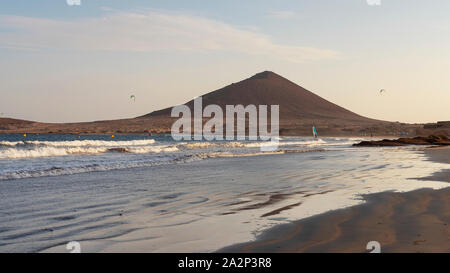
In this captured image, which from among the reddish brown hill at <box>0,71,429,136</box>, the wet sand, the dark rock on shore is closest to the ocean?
the wet sand

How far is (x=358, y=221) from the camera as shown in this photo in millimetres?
7234

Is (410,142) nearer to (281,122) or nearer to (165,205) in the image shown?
(165,205)

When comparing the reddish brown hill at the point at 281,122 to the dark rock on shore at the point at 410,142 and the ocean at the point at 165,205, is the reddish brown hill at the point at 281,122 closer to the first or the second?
the dark rock on shore at the point at 410,142

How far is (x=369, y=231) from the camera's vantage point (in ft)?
21.2

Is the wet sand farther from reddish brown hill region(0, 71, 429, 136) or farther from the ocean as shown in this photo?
reddish brown hill region(0, 71, 429, 136)

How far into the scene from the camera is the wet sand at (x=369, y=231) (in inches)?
219

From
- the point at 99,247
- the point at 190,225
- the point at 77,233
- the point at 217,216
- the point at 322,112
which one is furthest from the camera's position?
the point at 322,112

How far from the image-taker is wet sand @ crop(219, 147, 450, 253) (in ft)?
18.2

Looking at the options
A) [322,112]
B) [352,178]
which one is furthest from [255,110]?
[352,178]

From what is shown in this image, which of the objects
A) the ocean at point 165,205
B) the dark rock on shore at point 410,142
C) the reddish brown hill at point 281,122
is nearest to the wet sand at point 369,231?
the ocean at point 165,205

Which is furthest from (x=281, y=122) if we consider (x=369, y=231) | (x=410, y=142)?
(x=369, y=231)
